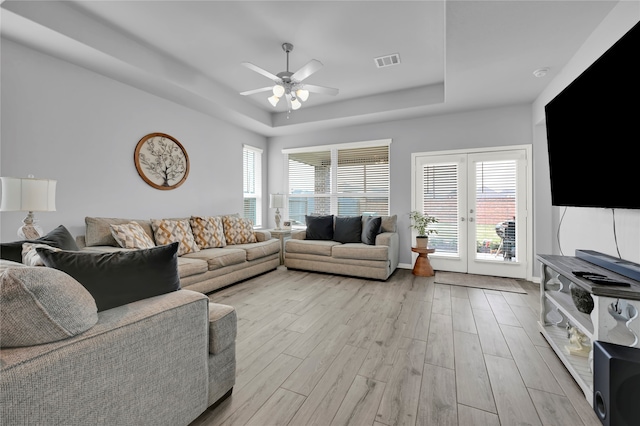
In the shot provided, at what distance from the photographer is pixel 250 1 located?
8.11 ft

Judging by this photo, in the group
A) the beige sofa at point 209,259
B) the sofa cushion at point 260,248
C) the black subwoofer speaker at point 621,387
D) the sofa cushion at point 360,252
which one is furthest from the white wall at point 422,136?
the black subwoofer speaker at point 621,387

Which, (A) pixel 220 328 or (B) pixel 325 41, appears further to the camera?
(B) pixel 325 41

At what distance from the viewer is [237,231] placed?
4555 mm

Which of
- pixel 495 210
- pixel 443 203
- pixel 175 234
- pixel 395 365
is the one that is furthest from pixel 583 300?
pixel 175 234

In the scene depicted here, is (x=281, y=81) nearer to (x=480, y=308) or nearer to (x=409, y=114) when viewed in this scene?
(x=409, y=114)

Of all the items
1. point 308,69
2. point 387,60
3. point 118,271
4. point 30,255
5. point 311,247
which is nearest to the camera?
point 118,271

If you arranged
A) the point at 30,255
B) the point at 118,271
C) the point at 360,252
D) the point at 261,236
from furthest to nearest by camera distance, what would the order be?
the point at 261,236
the point at 360,252
the point at 30,255
the point at 118,271

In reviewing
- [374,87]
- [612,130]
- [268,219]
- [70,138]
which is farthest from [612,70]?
[268,219]

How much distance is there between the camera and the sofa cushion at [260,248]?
410 centimetres

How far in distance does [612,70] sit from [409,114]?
3.01 meters

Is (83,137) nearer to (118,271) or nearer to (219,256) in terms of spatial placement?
(219,256)

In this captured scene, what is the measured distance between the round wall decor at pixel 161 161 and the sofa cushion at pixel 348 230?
2.55 metres

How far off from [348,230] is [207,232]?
220 cm

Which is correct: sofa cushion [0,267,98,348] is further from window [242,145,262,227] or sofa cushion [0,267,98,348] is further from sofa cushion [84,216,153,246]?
window [242,145,262,227]
